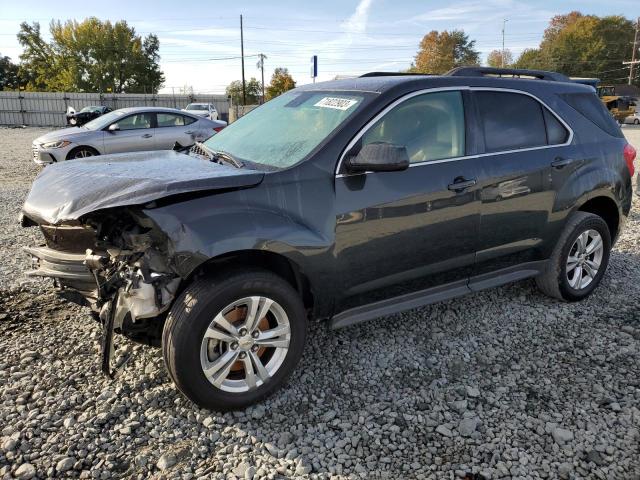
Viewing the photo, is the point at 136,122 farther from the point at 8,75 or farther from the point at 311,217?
the point at 8,75

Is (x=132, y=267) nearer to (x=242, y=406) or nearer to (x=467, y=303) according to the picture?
(x=242, y=406)

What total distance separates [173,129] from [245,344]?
1029 cm

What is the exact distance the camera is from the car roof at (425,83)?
11.1 feet

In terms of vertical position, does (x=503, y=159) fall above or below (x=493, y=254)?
above

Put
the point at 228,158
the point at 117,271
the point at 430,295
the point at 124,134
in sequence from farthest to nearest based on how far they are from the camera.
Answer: the point at 124,134 → the point at 430,295 → the point at 228,158 → the point at 117,271

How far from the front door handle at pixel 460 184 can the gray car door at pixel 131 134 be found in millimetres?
9577

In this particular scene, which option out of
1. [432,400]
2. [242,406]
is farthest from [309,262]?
[432,400]

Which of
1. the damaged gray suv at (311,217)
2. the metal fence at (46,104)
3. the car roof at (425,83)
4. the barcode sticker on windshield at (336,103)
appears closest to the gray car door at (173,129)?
the damaged gray suv at (311,217)

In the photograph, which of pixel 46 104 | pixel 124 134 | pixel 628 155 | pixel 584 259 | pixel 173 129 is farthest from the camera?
pixel 46 104

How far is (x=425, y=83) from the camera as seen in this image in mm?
3434

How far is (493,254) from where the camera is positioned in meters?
3.76

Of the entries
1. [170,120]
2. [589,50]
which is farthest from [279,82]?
[170,120]

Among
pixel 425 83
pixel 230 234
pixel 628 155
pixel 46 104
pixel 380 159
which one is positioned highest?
pixel 46 104

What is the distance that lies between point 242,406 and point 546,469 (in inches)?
62.7
